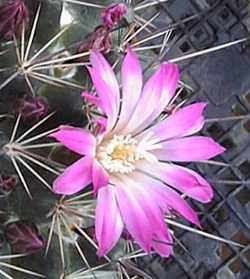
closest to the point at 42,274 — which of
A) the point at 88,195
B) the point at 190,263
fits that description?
the point at 88,195

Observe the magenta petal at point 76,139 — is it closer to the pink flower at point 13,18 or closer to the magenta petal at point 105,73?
the magenta petal at point 105,73

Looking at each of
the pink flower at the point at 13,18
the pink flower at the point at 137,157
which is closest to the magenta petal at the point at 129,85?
the pink flower at the point at 137,157

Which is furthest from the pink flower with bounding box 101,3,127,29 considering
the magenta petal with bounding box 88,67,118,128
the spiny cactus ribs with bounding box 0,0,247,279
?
the magenta petal with bounding box 88,67,118,128

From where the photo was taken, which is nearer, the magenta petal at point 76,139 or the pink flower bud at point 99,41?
the magenta petal at point 76,139

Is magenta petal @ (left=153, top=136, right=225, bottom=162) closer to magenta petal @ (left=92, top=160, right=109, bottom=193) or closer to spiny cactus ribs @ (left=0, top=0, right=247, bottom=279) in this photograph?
spiny cactus ribs @ (left=0, top=0, right=247, bottom=279)

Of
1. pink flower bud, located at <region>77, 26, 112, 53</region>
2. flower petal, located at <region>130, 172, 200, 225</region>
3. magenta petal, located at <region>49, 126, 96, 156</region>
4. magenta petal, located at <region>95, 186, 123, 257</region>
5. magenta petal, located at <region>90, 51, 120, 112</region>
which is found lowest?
flower petal, located at <region>130, 172, 200, 225</region>

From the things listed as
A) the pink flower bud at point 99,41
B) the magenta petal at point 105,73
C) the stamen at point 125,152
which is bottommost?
the stamen at point 125,152
